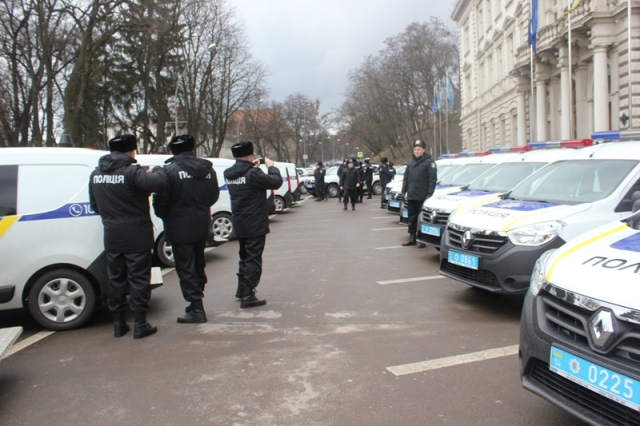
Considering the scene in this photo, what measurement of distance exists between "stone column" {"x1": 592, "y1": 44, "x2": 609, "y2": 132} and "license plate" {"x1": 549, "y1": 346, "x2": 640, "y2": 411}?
23.4m

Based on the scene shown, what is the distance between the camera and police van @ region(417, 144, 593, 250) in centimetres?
830

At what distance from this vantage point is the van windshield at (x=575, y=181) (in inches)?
223

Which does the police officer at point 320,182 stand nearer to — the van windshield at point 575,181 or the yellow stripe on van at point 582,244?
the van windshield at point 575,181

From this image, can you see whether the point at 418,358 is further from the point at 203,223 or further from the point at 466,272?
the point at 203,223

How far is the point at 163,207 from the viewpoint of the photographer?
5.41 m

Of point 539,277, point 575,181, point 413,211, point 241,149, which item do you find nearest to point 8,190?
point 241,149

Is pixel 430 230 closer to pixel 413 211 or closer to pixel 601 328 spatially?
pixel 413 211

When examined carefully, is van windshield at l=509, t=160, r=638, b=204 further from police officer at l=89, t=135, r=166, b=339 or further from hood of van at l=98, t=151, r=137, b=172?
hood of van at l=98, t=151, r=137, b=172

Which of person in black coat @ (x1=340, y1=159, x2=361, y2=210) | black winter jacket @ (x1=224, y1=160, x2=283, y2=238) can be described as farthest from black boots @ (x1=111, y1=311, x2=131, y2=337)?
person in black coat @ (x1=340, y1=159, x2=361, y2=210)

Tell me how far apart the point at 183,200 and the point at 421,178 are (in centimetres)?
537

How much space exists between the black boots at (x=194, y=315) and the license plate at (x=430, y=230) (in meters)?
4.11

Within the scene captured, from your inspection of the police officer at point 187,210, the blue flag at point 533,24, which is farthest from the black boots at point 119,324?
the blue flag at point 533,24

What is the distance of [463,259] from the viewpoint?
592 cm

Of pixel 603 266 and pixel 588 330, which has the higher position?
pixel 603 266
